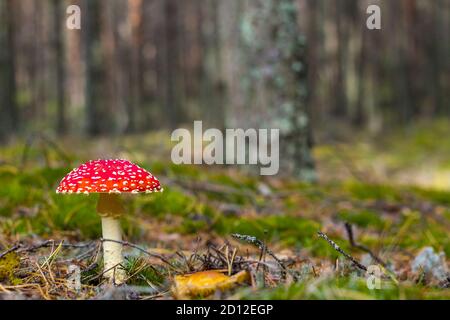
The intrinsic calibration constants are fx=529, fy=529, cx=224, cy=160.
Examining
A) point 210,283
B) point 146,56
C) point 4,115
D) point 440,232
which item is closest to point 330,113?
point 146,56

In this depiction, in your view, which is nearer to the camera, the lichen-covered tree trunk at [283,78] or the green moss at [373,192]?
the green moss at [373,192]

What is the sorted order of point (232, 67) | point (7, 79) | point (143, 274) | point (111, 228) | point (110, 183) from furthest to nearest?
1. point (7, 79)
2. point (232, 67)
3. point (111, 228)
4. point (143, 274)
5. point (110, 183)

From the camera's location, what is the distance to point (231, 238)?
3.49 m

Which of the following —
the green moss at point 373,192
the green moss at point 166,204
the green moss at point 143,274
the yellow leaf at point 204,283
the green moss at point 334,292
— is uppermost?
the green moss at point 334,292

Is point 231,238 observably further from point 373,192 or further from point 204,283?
point 373,192

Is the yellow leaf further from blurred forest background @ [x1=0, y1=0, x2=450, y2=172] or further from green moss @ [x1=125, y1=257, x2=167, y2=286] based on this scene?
blurred forest background @ [x1=0, y1=0, x2=450, y2=172]

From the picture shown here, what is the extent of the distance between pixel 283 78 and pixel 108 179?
397 centimetres

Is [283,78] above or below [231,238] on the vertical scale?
above

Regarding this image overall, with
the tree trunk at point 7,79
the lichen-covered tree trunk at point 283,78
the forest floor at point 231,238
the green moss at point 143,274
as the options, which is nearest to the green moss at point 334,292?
the forest floor at point 231,238

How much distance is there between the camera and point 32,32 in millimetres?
33844

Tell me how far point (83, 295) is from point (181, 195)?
211cm

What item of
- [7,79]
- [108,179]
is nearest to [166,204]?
[108,179]

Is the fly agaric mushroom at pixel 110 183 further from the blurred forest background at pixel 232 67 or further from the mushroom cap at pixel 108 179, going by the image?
the blurred forest background at pixel 232 67

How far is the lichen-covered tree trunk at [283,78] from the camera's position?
578 centimetres
